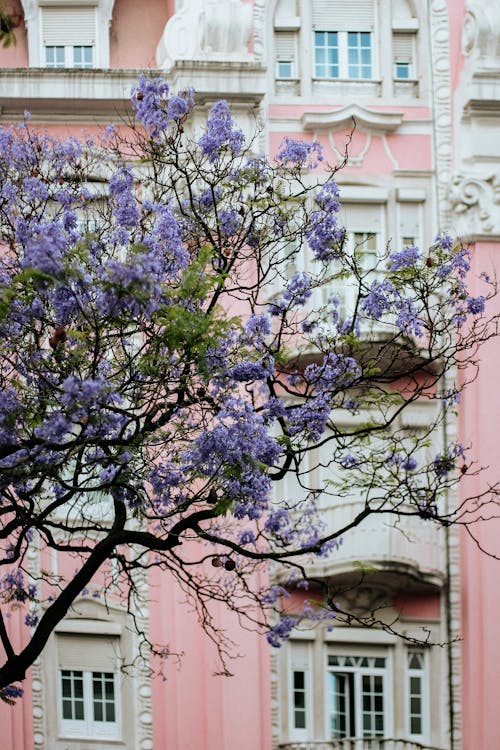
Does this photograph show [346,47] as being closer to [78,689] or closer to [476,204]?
[476,204]

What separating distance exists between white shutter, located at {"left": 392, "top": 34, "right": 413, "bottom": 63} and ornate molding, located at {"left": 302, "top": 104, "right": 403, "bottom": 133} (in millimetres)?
1007

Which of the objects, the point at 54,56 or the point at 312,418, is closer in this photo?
the point at 312,418

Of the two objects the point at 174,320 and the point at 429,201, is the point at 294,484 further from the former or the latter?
the point at 174,320

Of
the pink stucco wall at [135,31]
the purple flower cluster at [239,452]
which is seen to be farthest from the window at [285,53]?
the purple flower cluster at [239,452]

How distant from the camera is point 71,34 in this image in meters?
25.3

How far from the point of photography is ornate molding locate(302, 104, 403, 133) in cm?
2447

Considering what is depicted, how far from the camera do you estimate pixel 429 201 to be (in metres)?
24.7

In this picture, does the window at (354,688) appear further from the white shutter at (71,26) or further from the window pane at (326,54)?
the white shutter at (71,26)

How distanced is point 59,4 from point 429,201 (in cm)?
564

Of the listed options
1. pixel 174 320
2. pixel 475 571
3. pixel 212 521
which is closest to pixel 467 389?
pixel 475 571

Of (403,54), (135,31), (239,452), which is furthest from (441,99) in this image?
Answer: (239,452)

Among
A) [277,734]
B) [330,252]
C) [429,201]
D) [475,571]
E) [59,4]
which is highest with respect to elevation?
[59,4]

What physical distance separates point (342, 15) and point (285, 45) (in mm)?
888

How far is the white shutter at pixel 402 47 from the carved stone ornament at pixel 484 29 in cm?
96
